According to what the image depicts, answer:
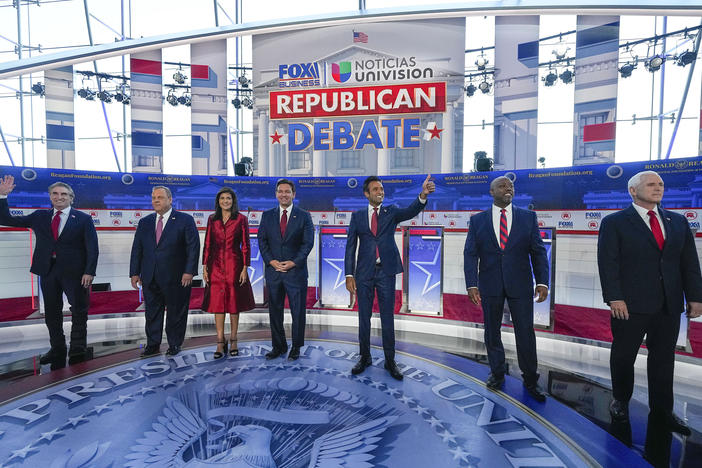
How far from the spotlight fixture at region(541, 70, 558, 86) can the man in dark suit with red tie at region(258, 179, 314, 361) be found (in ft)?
24.0

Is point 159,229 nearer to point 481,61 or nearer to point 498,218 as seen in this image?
point 498,218

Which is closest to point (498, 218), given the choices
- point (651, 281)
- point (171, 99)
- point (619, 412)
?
point (651, 281)

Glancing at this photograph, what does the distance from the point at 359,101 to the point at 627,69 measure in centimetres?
587

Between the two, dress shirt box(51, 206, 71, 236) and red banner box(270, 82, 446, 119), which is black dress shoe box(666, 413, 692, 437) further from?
dress shirt box(51, 206, 71, 236)

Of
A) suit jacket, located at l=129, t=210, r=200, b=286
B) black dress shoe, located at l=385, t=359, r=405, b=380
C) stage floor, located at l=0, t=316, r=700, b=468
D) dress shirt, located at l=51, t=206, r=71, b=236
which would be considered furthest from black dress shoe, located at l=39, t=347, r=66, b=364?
black dress shoe, located at l=385, t=359, r=405, b=380

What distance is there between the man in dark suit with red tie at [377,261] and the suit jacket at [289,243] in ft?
1.60

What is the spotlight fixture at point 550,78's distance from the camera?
7.27 m

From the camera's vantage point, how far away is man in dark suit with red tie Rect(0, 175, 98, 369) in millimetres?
3113

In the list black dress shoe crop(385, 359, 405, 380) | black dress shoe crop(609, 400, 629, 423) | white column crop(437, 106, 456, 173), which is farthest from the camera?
white column crop(437, 106, 456, 173)

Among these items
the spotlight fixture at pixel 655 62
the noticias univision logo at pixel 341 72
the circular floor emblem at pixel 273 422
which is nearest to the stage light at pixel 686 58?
the spotlight fixture at pixel 655 62

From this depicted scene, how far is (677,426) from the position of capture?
6.65ft

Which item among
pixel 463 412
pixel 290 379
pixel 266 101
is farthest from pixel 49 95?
pixel 463 412

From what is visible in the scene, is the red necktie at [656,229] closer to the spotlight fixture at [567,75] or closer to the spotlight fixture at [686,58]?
the spotlight fixture at [686,58]

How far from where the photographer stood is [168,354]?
3.23 meters
